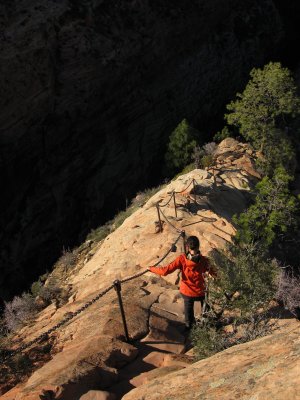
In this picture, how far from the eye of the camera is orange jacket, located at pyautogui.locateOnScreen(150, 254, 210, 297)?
6840 mm

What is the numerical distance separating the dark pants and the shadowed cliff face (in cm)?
1613

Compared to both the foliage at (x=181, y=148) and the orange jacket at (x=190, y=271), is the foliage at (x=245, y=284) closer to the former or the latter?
the orange jacket at (x=190, y=271)

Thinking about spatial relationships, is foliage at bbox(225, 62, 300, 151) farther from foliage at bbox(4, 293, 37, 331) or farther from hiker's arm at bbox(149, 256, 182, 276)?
hiker's arm at bbox(149, 256, 182, 276)

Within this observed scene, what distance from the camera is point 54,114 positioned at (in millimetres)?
22672

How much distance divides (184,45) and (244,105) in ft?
32.5

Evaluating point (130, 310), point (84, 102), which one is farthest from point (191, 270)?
point (84, 102)

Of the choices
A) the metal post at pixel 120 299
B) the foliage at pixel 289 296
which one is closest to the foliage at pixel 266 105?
the foliage at pixel 289 296

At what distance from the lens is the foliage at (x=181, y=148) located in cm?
2353

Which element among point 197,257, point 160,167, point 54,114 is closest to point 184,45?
point 160,167

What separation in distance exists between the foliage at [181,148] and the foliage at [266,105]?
3331mm

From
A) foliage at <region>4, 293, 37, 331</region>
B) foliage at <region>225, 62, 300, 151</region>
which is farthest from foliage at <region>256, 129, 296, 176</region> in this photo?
foliage at <region>4, 293, 37, 331</region>

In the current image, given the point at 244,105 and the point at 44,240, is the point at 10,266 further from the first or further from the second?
the point at 244,105

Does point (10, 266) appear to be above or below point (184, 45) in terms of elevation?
below

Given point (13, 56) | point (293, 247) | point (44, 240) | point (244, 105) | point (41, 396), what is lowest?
point (293, 247)
